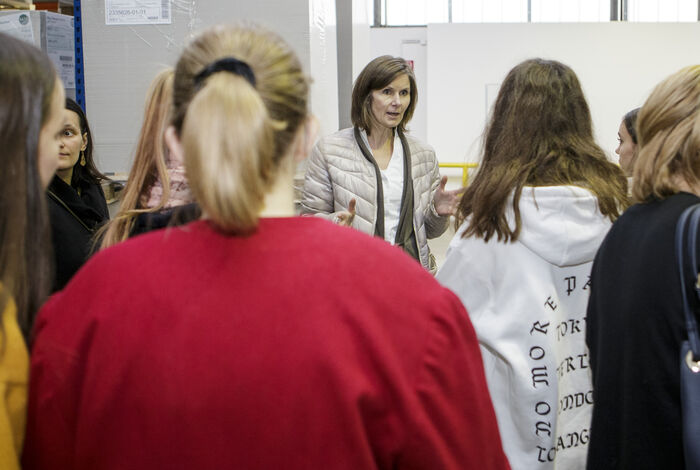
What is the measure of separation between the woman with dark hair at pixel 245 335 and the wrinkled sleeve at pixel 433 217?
1.76 meters

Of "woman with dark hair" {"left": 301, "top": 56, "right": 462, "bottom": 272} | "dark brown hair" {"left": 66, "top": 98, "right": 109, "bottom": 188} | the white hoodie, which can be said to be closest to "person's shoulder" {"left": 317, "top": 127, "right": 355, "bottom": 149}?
"woman with dark hair" {"left": 301, "top": 56, "right": 462, "bottom": 272}

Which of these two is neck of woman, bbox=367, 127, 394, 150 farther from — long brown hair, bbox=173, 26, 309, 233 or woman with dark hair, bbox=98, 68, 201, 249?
long brown hair, bbox=173, 26, 309, 233

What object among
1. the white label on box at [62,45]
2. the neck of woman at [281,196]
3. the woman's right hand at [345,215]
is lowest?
the woman's right hand at [345,215]

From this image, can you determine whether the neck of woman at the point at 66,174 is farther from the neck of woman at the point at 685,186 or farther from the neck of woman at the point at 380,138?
the neck of woman at the point at 685,186

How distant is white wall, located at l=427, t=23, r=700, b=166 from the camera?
778 cm

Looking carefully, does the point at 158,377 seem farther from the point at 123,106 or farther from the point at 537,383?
the point at 123,106

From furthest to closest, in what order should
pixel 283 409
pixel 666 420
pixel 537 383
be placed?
pixel 537 383
pixel 666 420
pixel 283 409

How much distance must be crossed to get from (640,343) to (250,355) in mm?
838

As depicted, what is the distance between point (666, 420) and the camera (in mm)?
1243

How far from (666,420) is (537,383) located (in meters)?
0.48

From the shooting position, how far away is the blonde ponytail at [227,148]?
2.44ft

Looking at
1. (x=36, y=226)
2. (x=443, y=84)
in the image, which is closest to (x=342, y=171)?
(x=36, y=226)

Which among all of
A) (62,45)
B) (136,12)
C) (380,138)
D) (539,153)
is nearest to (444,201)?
(380,138)

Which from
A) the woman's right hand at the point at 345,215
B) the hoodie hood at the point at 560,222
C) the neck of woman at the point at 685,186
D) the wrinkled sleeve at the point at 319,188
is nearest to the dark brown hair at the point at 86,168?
the wrinkled sleeve at the point at 319,188
